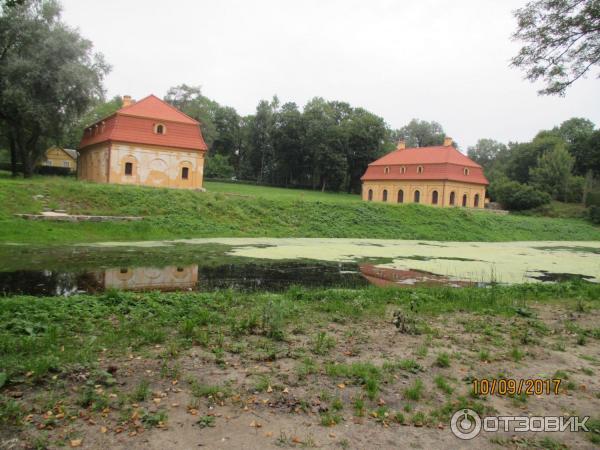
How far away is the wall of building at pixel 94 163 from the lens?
3316 centimetres

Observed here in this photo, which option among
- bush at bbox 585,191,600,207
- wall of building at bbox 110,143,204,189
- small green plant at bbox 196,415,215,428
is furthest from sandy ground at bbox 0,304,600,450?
bush at bbox 585,191,600,207

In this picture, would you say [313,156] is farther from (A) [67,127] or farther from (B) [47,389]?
(B) [47,389]

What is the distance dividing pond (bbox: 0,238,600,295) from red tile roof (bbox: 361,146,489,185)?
→ 30537 millimetres

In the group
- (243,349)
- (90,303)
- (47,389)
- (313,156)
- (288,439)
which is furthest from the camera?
(313,156)

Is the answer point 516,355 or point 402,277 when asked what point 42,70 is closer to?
point 402,277

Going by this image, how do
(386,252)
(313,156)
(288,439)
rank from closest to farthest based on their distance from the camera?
1. (288,439)
2. (386,252)
3. (313,156)

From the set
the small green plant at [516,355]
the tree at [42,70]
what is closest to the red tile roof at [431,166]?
the tree at [42,70]

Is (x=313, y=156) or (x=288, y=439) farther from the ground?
(x=313, y=156)

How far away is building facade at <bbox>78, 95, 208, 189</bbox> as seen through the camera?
32.1 m

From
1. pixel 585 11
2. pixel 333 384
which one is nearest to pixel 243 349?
pixel 333 384

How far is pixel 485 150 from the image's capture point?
342 feet

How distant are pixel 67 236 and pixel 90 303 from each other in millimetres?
11316

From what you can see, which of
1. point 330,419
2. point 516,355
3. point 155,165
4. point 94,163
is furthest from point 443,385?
point 94,163

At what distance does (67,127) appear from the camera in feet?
111
